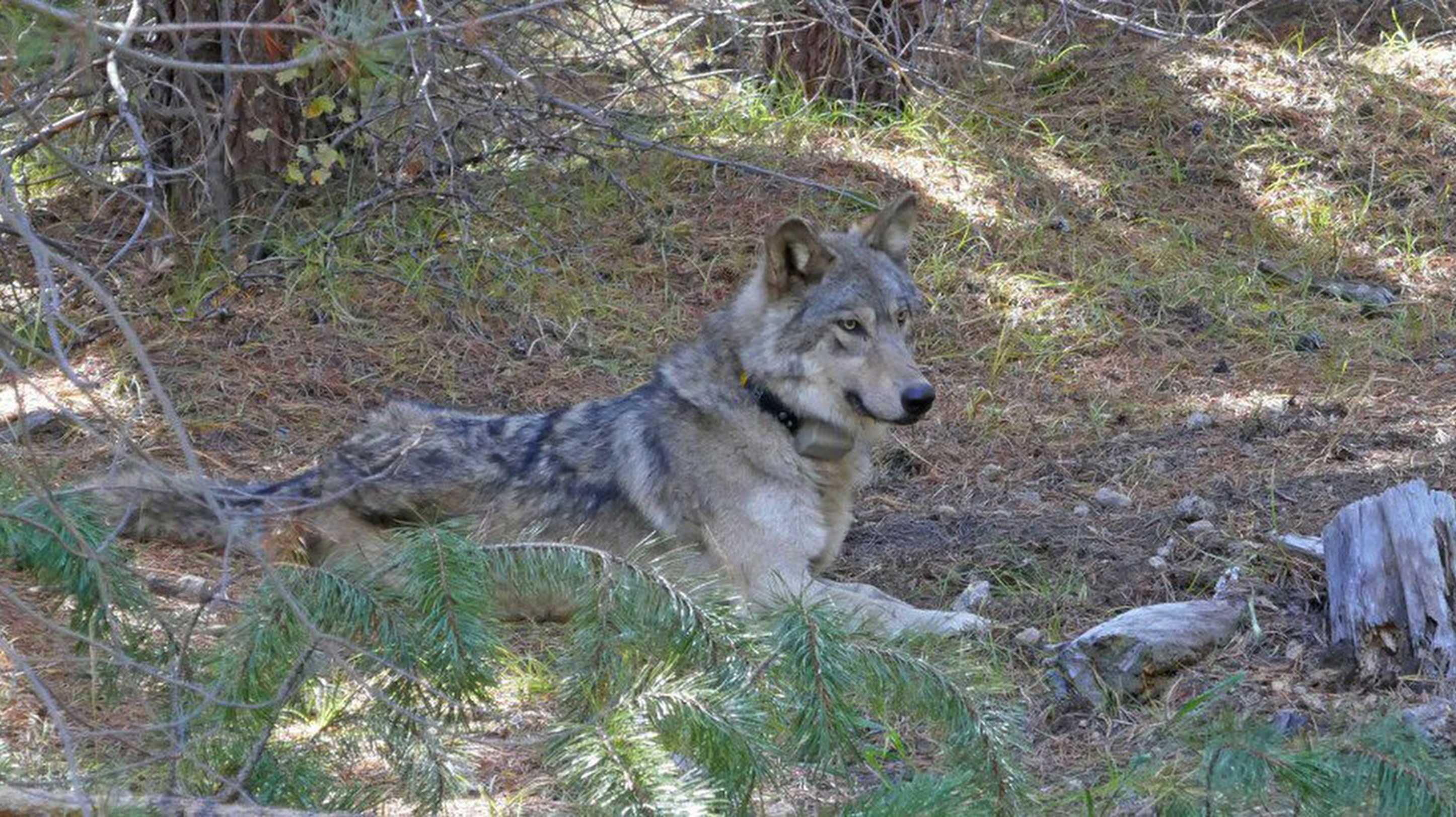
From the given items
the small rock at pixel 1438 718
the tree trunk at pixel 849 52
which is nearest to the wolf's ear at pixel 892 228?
the small rock at pixel 1438 718

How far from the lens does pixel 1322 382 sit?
25.7 ft

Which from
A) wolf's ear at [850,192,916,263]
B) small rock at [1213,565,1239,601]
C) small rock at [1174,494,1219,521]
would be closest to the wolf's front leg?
small rock at [1213,565,1239,601]

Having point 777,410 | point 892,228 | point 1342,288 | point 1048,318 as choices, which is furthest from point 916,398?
point 1342,288

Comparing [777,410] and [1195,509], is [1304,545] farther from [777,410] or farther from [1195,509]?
[777,410]

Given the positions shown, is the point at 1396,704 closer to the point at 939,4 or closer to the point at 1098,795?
the point at 1098,795

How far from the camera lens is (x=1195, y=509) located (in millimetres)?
6121

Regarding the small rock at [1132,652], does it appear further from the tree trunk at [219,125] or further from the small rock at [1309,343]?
the tree trunk at [219,125]

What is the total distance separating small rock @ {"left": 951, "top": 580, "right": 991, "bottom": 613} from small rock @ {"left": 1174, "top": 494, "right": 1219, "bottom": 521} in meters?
0.95

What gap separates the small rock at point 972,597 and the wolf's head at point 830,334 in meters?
0.66

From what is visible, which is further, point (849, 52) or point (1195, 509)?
point (849, 52)

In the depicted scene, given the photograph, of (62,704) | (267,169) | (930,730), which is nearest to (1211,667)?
(930,730)

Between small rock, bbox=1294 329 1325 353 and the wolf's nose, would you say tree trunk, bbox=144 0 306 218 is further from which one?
small rock, bbox=1294 329 1325 353

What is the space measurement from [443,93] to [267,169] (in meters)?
1.17

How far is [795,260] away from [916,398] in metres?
0.68
